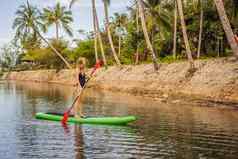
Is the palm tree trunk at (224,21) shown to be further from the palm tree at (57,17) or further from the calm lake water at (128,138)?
the palm tree at (57,17)

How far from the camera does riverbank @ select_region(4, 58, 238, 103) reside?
91.7 ft

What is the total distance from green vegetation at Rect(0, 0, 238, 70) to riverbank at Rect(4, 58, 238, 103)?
1.44 metres

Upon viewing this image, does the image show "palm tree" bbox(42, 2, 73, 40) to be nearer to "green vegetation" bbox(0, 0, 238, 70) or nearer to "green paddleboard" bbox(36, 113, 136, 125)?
"green vegetation" bbox(0, 0, 238, 70)

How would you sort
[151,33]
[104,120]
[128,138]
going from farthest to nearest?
1. [151,33]
2. [104,120]
3. [128,138]

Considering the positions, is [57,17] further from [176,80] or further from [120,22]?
[176,80]

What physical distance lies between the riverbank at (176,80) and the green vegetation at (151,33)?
4.74 ft

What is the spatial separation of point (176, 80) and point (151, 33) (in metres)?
21.6

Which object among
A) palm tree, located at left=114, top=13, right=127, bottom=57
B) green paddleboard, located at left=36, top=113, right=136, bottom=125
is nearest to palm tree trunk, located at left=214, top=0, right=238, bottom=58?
green paddleboard, located at left=36, top=113, right=136, bottom=125

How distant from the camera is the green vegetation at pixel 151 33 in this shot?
133 ft

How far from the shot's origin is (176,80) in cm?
3444

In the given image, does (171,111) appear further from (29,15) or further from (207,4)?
(29,15)

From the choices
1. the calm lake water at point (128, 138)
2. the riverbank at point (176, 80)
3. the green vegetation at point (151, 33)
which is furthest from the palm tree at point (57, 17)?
the calm lake water at point (128, 138)

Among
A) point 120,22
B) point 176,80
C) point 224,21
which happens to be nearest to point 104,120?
point 224,21

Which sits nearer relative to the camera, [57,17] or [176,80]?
[176,80]
